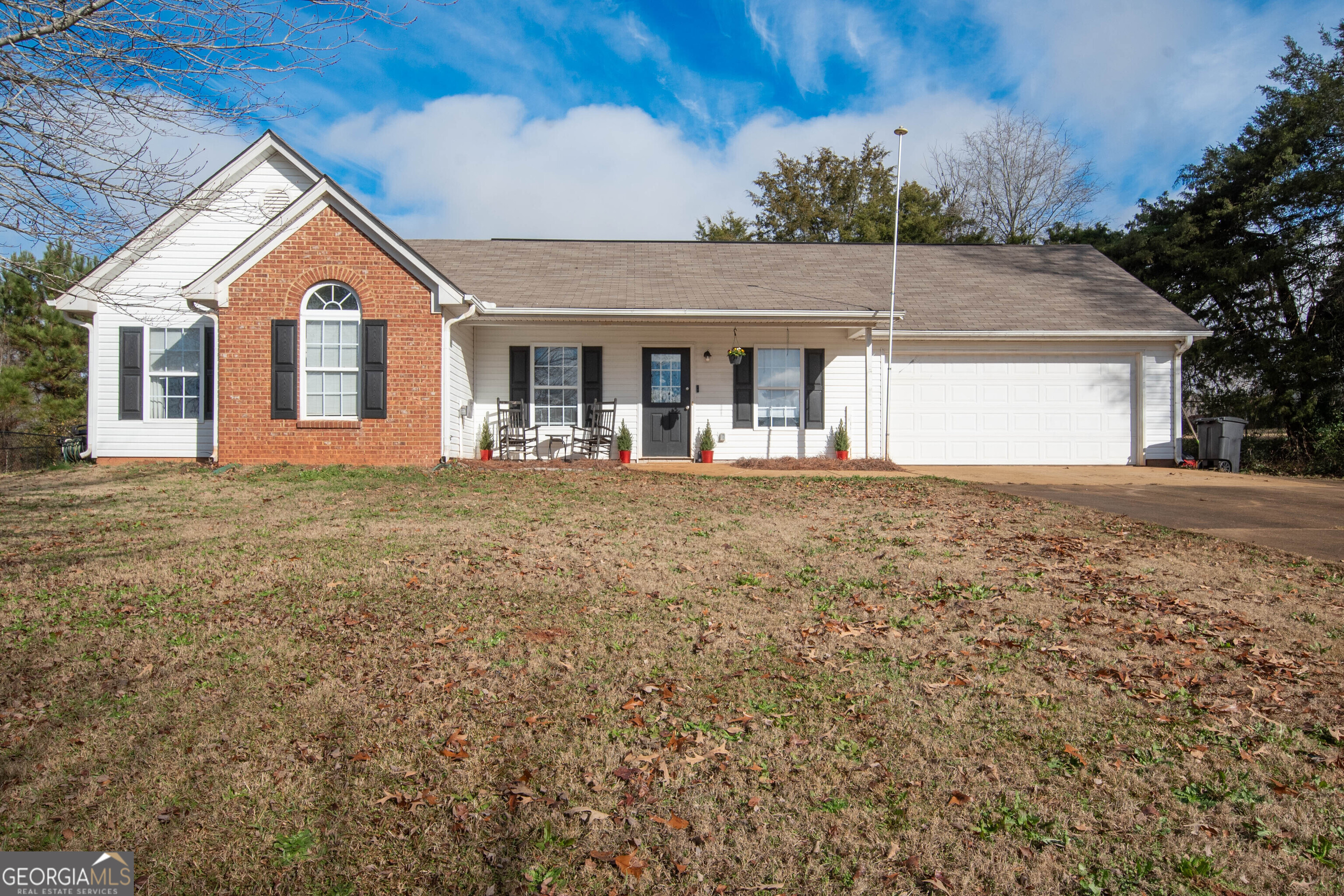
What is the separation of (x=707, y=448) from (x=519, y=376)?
3612 millimetres

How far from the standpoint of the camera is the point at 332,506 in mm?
7914

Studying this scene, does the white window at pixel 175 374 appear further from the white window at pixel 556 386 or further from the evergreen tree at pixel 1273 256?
the evergreen tree at pixel 1273 256

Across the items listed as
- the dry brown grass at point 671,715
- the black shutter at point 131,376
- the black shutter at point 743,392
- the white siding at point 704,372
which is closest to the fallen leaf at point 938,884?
the dry brown grass at point 671,715

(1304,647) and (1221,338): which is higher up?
(1221,338)

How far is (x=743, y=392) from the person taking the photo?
45.1 feet

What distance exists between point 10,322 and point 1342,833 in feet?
88.9

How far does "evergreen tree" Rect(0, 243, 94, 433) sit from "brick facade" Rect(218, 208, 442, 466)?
405 inches

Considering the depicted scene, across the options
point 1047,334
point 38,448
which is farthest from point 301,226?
point 1047,334

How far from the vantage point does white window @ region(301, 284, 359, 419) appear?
11203 mm

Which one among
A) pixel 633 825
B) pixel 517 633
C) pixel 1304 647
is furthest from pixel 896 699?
pixel 1304 647

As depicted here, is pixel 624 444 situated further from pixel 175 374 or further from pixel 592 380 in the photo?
pixel 175 374

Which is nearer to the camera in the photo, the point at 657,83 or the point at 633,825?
the point at 633,825

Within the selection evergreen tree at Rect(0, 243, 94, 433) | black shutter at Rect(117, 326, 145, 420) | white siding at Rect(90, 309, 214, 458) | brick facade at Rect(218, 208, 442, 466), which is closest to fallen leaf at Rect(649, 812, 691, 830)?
brick facade at Rect(218, 208, 442, 466)

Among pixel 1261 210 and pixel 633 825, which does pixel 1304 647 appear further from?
pixel 1261 210
